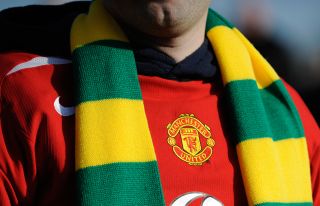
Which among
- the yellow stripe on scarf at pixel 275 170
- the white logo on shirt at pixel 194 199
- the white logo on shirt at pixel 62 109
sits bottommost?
the white logo on shirt at pixel 194 199

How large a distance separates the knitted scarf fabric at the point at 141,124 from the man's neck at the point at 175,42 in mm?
38

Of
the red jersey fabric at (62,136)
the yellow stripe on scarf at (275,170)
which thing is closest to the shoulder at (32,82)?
the red jersey fabric at (62,136)

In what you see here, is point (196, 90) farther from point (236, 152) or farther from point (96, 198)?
point (96, 198)

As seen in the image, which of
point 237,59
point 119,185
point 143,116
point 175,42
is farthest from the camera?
point 237,59

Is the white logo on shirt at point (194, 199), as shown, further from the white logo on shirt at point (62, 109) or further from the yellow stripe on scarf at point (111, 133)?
the white logo on shirt at point (62, 109)

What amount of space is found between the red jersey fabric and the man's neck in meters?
0.08

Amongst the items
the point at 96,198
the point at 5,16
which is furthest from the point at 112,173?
the point at 5,16

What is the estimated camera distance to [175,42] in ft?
7.59

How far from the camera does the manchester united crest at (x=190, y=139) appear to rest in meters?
2.23

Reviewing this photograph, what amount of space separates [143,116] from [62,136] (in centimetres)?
21

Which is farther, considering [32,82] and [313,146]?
[313,146]

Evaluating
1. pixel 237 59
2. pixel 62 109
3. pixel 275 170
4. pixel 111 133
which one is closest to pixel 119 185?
pixel 111 133

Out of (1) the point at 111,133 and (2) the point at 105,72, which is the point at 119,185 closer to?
(1) the point at 111,133

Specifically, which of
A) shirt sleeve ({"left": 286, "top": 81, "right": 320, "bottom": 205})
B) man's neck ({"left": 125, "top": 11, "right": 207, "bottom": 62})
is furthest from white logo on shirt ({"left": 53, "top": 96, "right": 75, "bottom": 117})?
shirt sleeve ({"left": 286, "top": 81, "right": 320, "bottom": 205})
